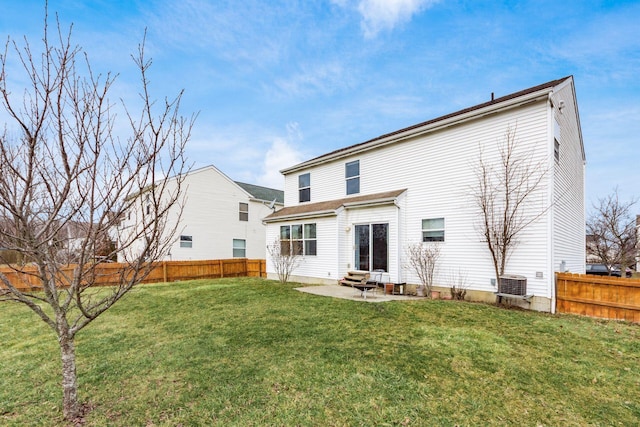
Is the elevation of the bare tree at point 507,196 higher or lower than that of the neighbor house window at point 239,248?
higher

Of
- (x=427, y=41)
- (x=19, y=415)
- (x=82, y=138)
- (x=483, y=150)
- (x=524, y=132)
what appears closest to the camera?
(x=82, y=138)

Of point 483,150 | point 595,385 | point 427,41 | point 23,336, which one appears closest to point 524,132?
point 483,150

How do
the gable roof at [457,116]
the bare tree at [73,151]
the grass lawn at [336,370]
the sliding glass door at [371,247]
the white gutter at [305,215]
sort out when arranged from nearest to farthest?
the bare tree at [73,151], the grass lawn at [336,370], the gable roof at [457,116], the sliding glass door at [371,247], the white gutter at [305,215]

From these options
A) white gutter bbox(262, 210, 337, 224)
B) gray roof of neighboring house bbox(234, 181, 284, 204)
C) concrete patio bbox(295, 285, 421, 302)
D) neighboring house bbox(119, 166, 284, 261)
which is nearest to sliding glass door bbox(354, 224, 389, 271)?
concrete patio bbox(295, 285, 421, 302)

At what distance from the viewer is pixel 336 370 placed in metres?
4.29

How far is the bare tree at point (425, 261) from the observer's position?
32.9ft

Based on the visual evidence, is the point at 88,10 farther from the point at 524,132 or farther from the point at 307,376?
the point at 524,132

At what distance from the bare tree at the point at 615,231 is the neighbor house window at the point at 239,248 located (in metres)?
23.5

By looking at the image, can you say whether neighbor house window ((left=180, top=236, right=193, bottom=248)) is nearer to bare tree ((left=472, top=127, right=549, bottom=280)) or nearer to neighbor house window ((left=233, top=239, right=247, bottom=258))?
neighbor house window ((left=233, top=239, right=247, bottom=258))

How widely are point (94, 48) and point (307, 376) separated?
5.02 meters

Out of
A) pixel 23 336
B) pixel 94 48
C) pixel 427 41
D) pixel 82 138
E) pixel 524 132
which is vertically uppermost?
pixel 427 41

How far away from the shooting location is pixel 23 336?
6.42m

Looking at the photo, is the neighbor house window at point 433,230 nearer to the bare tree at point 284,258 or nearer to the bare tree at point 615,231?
the bare tree at point 284,258

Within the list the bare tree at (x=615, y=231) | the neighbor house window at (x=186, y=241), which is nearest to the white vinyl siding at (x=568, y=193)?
the bare tree at (x=615, y=231)
